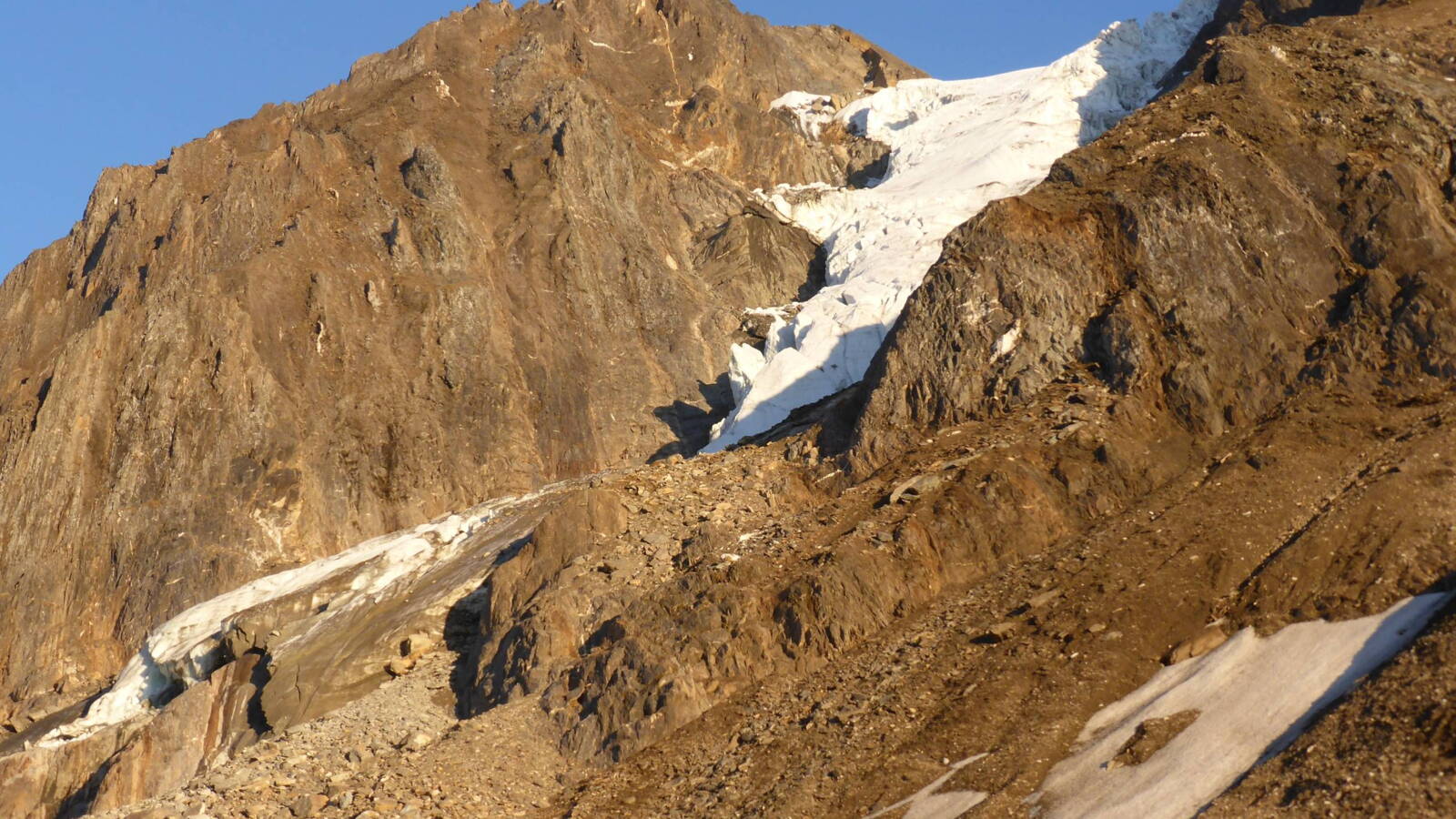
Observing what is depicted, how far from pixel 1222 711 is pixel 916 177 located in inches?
2358

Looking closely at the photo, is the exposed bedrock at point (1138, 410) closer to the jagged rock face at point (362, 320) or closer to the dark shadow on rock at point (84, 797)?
the dark shadow on rock at point (84, 797)

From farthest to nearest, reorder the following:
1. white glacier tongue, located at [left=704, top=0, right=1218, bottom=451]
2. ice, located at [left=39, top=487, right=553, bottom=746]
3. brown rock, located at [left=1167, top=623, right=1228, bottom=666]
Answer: white glacier tongue, located at [left=704, top=0, right=1218, bottom=451], ice, located at [left=39, top=487, right=553, bottom=746], brown rock, located at [left=1167, top=623, right=1228, bottom=666]

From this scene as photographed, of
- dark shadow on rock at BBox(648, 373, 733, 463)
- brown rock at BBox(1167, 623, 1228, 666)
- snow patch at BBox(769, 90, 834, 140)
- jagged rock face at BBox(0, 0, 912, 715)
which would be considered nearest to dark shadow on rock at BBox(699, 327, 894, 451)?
brown rock at BBox(1167, 623, 1228, 666)

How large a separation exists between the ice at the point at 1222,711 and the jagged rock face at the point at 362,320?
36.9 meters

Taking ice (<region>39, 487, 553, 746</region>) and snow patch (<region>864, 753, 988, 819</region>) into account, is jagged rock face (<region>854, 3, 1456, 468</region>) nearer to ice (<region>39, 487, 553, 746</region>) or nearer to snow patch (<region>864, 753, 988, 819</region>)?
snow patch (<region>864, 753, 988, 819</region>)

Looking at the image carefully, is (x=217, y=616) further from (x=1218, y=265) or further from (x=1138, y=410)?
(x=1218, y=265)

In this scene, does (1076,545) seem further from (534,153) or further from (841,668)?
(534,153)

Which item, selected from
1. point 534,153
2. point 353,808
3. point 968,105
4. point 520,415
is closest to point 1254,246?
point 353,808

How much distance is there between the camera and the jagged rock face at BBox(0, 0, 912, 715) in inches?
2031

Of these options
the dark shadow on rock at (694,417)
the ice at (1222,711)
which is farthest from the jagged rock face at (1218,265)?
the dark shadow on rock at (694,417)

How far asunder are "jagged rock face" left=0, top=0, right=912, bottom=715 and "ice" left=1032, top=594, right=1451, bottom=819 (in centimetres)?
3691

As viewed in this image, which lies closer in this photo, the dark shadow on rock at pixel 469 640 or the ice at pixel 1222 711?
the ice at pixel 1222 711

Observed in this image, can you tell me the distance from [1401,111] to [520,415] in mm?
36344

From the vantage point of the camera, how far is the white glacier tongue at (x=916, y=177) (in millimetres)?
55438
